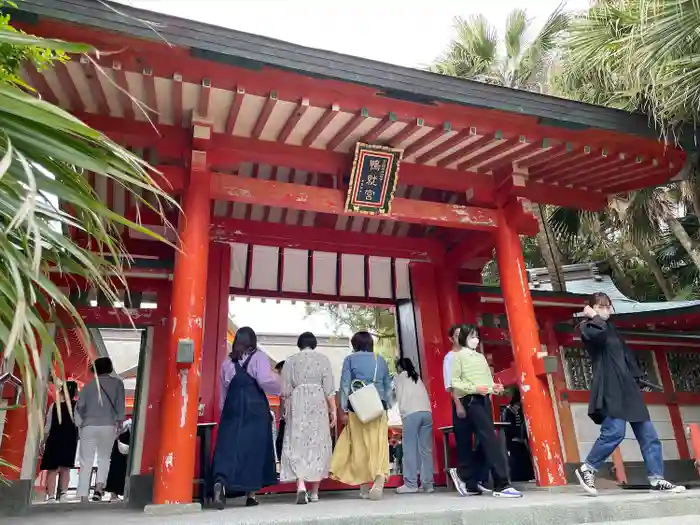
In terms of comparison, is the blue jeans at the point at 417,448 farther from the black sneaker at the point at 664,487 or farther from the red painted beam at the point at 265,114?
the red painted beam at the point at 265,114

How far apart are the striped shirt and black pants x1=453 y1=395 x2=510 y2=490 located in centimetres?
15

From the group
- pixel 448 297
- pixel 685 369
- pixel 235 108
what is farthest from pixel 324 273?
pixel 685 369

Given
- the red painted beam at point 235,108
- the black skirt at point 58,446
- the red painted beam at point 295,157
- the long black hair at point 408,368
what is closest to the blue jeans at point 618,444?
the long black hair at point 408,368

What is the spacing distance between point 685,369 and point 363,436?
645 cm

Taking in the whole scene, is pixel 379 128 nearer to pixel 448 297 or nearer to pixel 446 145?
pixel 446 145

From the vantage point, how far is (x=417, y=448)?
6125mm

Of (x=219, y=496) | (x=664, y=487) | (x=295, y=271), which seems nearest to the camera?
(x=664, y=487)

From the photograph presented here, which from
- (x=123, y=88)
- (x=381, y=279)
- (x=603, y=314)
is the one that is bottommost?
(x=603, y=314)

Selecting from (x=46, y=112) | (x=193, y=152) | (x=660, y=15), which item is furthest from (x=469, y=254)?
(x=46, y=112)

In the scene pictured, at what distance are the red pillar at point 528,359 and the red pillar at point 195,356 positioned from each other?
3.24 metres

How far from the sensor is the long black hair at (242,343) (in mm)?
4773

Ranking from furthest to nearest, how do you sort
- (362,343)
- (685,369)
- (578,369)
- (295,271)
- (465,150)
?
(685,369) → (578,369) → (295,271) → (465,150) → (362,343)

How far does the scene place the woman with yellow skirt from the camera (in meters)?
4.80

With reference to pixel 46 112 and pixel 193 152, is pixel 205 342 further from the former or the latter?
pixel 46 112
